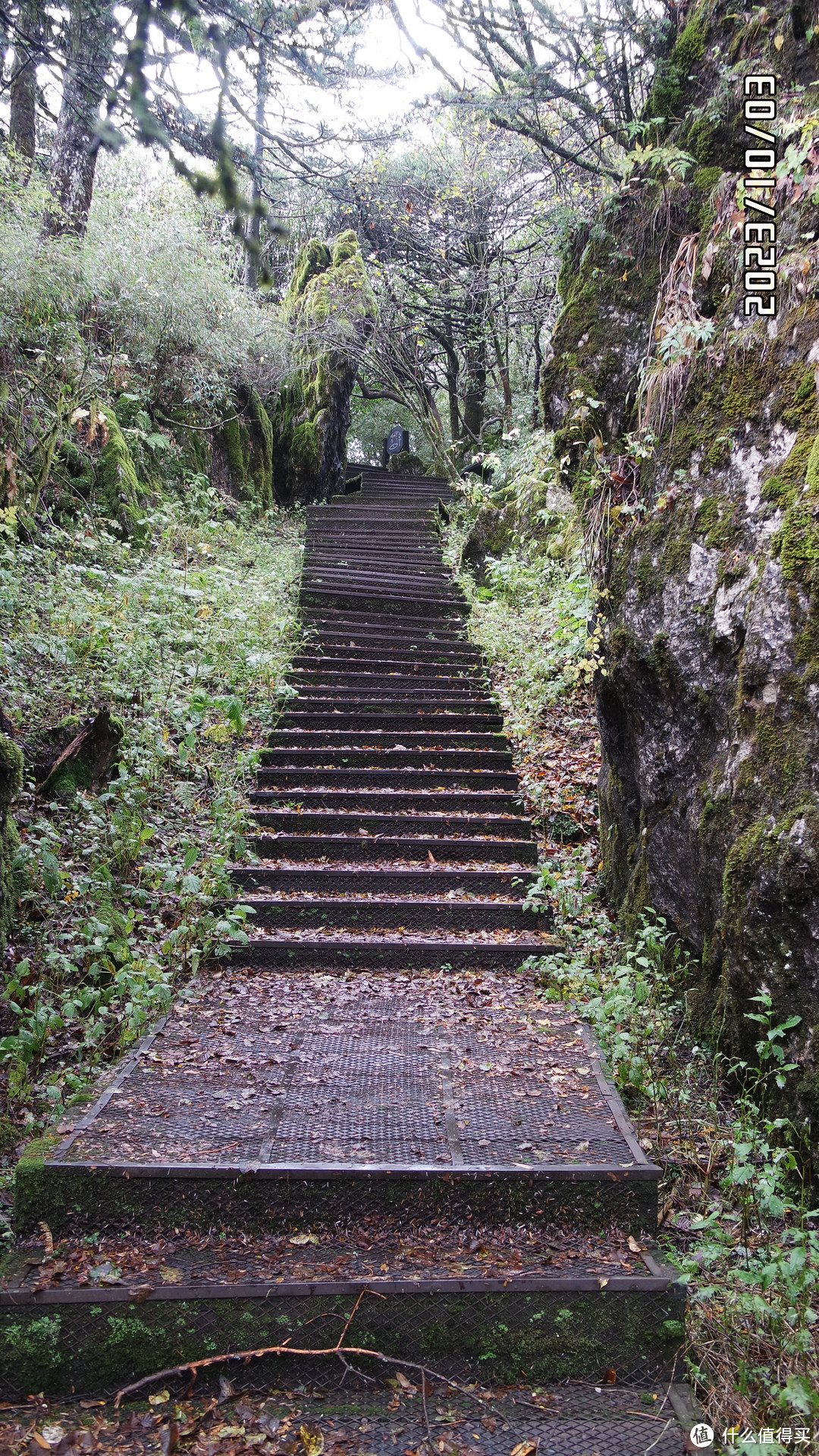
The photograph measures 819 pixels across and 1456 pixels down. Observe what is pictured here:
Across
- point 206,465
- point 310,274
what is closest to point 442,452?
point 310,274

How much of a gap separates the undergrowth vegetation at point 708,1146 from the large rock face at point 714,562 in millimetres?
154

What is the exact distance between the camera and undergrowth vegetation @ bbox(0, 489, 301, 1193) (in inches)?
132

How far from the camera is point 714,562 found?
345 centimetres

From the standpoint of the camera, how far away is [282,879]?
4.86 m

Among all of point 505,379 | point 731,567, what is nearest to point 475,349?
point 505,379

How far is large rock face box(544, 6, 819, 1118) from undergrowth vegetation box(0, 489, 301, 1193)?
2186 mm

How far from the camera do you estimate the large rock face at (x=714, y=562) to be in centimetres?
283

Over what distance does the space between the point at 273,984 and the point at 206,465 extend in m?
8.77

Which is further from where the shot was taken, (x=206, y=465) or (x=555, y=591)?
(x=206, y=465)

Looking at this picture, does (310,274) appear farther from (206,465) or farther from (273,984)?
(273,984)

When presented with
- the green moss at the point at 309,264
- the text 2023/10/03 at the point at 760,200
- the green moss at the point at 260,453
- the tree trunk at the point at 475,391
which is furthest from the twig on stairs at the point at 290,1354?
the green moss at the point at 309,264

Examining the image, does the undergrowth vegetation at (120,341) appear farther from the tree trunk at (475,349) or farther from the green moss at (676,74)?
the green moss at (676,74)

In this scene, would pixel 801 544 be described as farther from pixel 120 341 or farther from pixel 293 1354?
pixel 120 341
